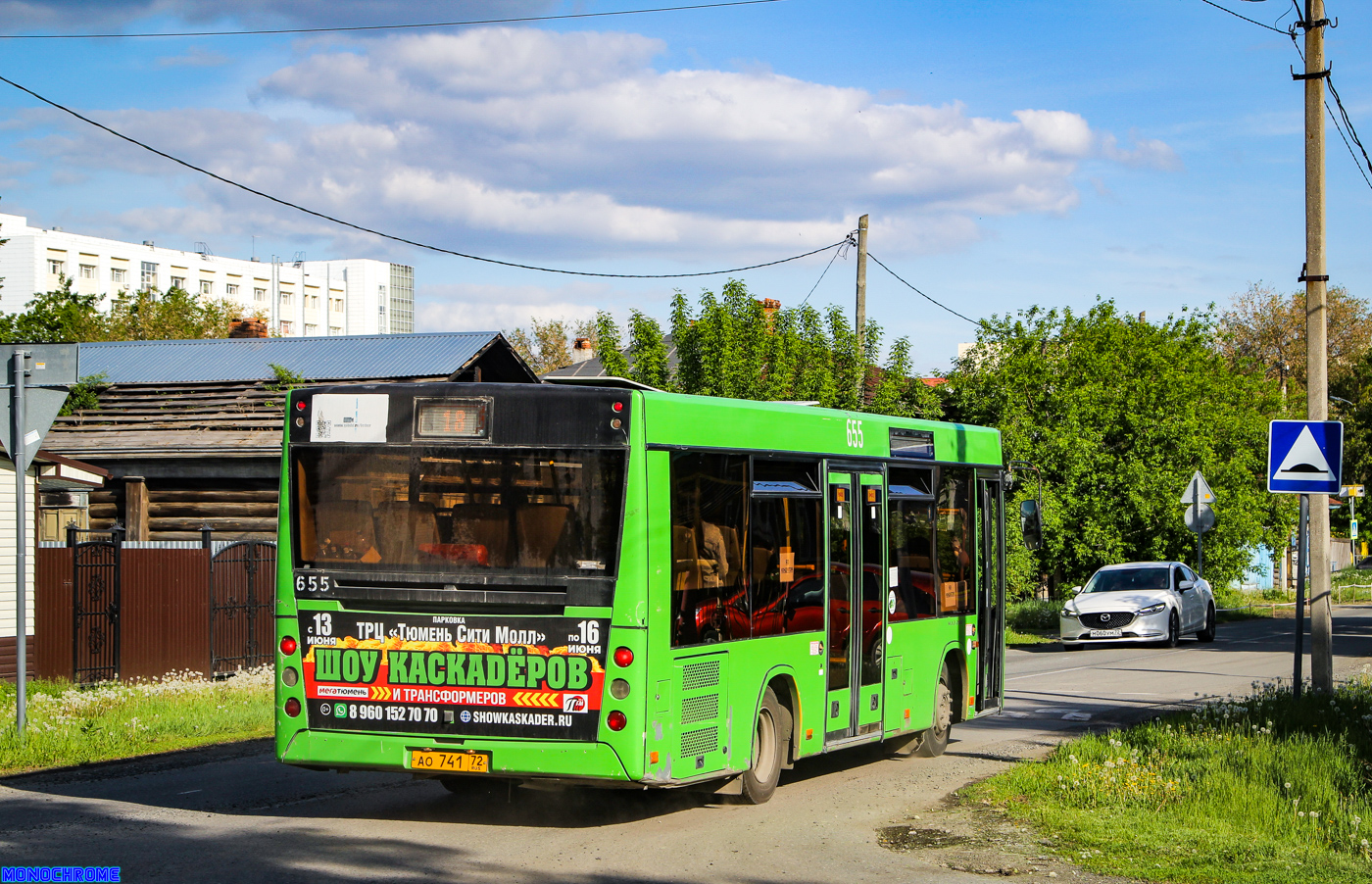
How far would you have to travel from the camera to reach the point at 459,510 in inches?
338

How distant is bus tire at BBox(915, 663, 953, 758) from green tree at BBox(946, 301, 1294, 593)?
18712mm

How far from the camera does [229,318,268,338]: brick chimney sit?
36.0m

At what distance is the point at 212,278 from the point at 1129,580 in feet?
358

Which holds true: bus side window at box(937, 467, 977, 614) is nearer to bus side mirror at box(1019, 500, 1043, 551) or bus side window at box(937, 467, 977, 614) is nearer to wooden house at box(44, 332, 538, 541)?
bus side mirror at box(1019, 500, 1043, 551)

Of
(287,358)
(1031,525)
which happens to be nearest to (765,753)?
(1031,525)

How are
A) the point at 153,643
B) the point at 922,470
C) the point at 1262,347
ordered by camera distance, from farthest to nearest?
the point at 1262,347 < the point at 153,643 < the point at 922,470

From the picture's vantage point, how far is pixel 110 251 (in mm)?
113312

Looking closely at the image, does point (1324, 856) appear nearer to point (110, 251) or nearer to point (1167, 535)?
point (1167, 535)

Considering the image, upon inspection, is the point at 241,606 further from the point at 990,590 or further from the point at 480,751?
the point at 480,751

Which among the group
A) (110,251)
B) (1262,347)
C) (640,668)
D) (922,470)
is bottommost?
(640,668)

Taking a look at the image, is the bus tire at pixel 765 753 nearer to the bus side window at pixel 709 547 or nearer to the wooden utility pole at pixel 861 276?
the bus side window at pixel 709 547

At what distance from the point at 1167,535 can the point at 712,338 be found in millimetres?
12503

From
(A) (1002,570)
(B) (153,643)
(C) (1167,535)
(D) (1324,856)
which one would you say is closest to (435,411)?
(D) (1324,856)

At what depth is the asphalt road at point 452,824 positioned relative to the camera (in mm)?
7566
